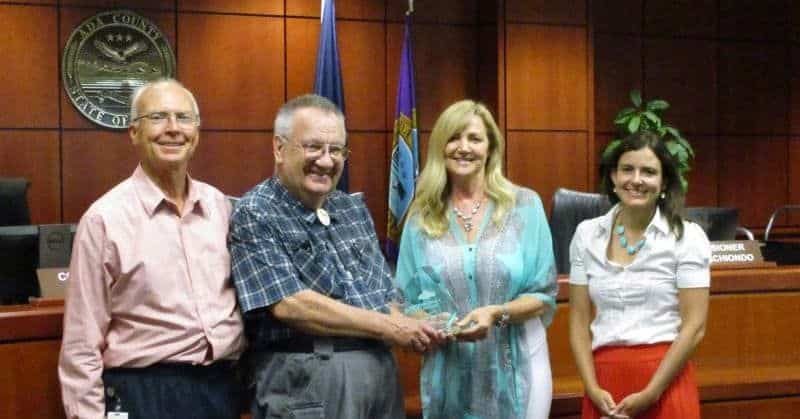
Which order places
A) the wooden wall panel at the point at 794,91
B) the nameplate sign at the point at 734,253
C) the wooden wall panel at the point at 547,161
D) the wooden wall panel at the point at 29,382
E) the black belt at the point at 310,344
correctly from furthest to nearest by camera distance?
1. the wooden wall panel at the point at 794,91
2. the wooden wall panel at the point at 547,161
3. the nameplate sign at the point at 734,253
4. the wooden wall panel at the point at 29,382
5. the black belt at the point at 310,344

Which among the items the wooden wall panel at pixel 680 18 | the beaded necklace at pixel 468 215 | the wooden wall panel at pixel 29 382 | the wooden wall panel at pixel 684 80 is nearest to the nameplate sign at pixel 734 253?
the beaded necklace at pixel 468 215

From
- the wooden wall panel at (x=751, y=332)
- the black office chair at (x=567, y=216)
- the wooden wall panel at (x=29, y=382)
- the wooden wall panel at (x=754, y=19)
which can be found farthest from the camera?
the wooden wall panel at (x=754, y=19)

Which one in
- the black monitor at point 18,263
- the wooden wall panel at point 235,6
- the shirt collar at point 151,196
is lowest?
the black monitor at point 18,263

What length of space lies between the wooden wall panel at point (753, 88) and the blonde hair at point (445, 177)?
6.56 m

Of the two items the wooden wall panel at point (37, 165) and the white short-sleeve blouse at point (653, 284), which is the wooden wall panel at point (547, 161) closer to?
the wooden wall panel at point (37, 165)

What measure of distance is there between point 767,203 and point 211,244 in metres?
7.66

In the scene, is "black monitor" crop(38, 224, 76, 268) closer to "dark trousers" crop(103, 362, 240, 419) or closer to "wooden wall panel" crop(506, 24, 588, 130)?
"dark trousers" crop(103, 362, 240, 419)

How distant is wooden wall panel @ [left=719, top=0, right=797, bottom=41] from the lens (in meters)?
8.79

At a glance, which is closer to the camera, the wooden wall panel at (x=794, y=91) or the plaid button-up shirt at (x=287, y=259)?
the plaid button-up shirt at (x=287, y=259)

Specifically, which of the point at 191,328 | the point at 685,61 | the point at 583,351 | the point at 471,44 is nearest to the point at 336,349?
the point at 191,328

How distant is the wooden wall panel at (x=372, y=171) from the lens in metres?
7.52

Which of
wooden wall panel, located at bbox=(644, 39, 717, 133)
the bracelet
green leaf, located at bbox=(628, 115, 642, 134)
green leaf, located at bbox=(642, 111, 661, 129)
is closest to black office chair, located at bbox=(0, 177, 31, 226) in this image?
the bracelet

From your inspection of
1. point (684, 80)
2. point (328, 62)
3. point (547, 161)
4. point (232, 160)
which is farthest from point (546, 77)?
point (232, 160)

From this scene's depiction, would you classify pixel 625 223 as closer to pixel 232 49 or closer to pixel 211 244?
pixel 211 244
